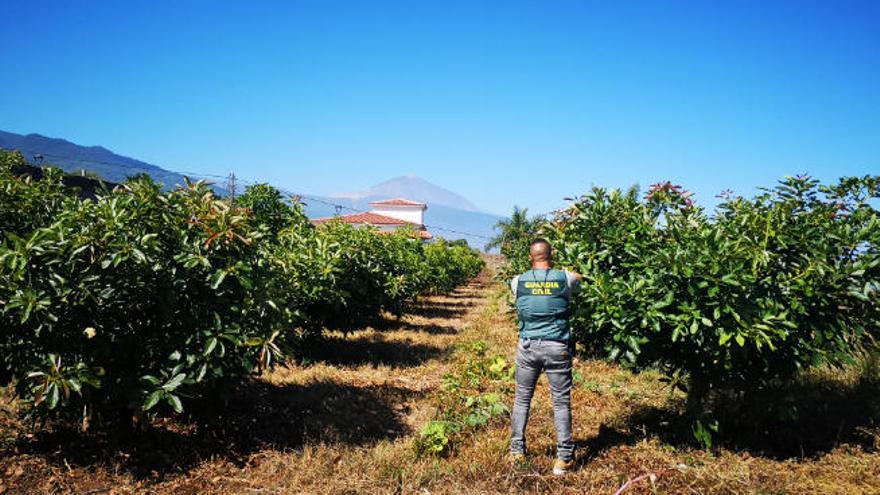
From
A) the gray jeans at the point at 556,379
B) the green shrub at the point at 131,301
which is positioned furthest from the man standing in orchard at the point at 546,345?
the green shrub at the point at 131,301

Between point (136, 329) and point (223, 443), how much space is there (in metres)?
1.49

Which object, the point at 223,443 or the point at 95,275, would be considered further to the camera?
the point at 223,443

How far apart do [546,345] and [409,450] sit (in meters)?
1.83

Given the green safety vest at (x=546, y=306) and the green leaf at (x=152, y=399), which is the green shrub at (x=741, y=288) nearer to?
the green safety vest at (x=546, y=306)

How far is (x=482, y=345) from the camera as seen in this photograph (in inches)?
454

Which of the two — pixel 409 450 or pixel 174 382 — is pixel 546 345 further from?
pixel 174 382

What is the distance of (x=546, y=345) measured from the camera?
4.73 meters

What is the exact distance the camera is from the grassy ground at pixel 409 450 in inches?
174

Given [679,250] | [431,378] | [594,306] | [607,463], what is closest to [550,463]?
[607,463]

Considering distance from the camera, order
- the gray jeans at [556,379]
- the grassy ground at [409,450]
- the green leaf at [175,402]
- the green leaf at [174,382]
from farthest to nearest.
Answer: the gray jeans at [556,379], the grassy ground at [409,450], the green leaf at [174,382], the green leaf at [175,402]

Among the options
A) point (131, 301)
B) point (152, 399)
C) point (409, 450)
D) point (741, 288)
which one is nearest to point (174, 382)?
point (152, 399)

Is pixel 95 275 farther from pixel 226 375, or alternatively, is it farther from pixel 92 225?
pixel 226 375

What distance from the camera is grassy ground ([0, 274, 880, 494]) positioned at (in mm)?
4410

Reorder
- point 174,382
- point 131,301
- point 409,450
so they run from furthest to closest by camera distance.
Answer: point 409,450
point 131,301
point 174,382
